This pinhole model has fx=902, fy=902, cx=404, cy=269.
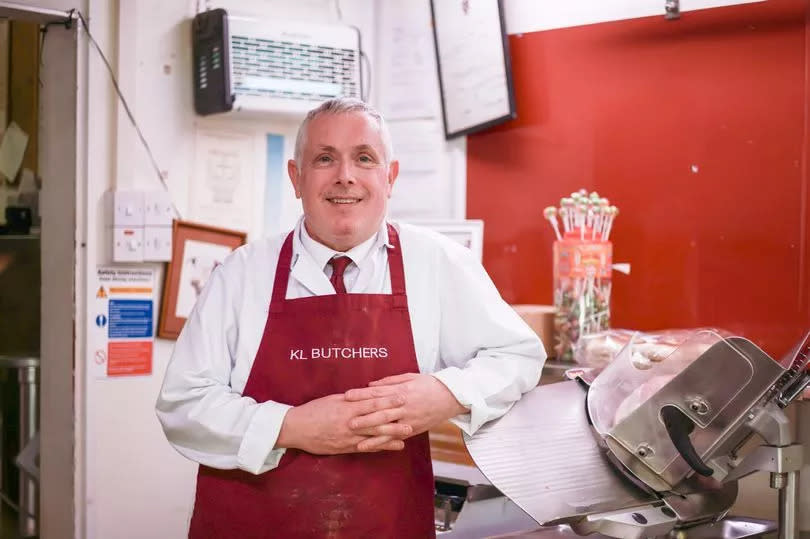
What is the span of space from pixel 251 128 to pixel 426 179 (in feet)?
2.23

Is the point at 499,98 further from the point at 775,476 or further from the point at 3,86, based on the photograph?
the point at 3,86

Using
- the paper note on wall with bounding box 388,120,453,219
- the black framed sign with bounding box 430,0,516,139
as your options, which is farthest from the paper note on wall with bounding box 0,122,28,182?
the black framed sign with bounding box 430,0,516,139

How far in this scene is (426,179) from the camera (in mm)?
3438

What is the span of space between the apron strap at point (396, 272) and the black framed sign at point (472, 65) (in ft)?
4.07

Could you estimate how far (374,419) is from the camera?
5.82 ft

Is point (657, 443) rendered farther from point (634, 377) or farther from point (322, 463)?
point (322, 463)

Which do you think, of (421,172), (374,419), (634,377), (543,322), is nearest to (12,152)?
(421,172)

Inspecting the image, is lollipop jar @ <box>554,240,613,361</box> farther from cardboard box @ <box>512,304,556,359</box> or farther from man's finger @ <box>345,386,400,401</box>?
man's finger @ <box>345,386,400,401</box>

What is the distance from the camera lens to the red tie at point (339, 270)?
201 centimetres

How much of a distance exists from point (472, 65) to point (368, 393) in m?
1.78

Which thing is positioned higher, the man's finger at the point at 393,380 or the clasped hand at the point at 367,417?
the man's finger at the point at 393,380

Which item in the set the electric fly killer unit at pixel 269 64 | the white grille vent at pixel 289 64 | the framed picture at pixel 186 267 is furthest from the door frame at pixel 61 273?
the white grille vent at pixel 289 64

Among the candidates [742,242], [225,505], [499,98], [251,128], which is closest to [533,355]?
[225,505]

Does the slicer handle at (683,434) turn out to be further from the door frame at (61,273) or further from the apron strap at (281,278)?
the door frame at (61,273)
